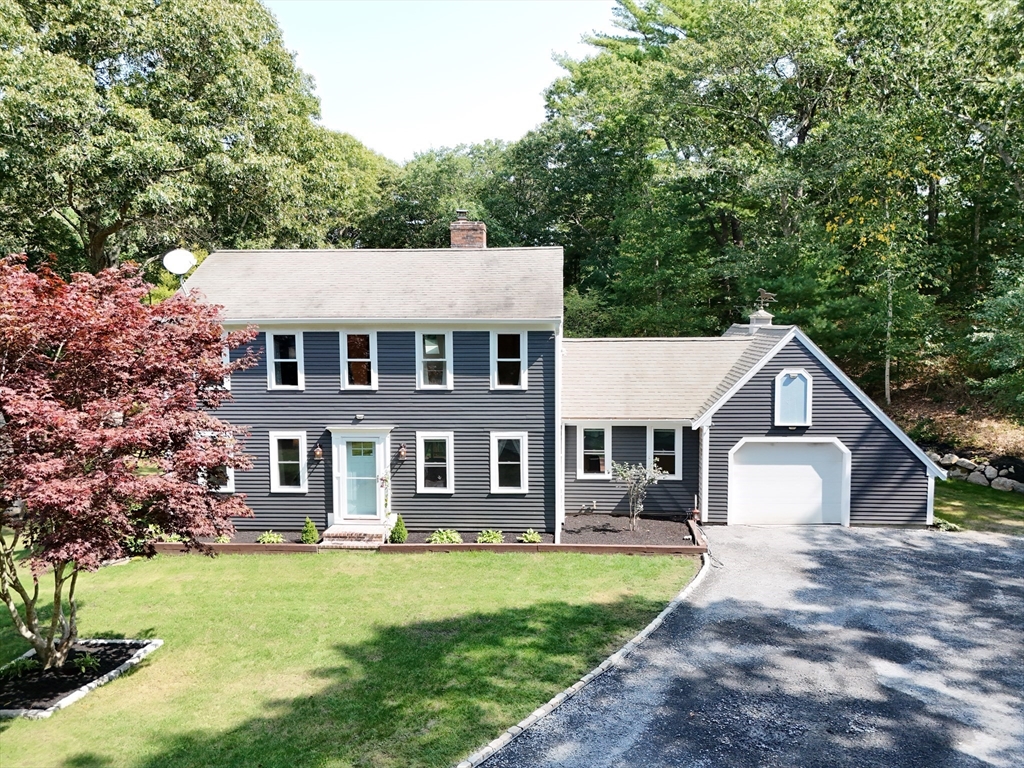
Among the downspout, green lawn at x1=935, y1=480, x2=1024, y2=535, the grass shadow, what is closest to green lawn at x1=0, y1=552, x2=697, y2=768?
the grass shadow

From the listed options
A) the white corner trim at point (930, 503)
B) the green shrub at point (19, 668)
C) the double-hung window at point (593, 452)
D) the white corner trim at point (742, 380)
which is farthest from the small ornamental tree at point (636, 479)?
the green shrub at point (19, 668)

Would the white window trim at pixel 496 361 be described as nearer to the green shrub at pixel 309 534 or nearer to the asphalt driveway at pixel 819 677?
the green shrub at pixel 309 534

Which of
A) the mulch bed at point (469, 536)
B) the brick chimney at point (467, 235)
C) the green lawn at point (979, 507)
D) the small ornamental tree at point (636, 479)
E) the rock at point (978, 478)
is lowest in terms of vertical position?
the mulch bed at point (469, 536)

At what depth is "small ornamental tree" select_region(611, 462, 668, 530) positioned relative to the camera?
55.2 ft

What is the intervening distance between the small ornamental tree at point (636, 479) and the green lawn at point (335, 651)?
2382 millimetres

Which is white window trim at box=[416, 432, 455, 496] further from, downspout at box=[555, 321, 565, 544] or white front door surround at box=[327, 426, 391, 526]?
downspout at box=[555, 321, 565, 544]

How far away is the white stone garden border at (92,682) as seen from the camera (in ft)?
28.4

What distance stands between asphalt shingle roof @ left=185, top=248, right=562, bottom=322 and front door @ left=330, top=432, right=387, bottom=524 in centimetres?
333

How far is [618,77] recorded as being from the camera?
35.4m

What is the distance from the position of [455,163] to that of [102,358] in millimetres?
36216

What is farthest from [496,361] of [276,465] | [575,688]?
[575,688]

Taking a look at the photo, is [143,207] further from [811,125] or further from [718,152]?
[811,125]

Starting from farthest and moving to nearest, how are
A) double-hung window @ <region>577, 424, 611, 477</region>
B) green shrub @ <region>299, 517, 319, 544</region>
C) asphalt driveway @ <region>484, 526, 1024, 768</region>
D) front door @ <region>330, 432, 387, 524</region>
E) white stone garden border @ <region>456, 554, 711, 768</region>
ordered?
1. double-hung window @ <region>577, 424, 611, 477</region>
2. front door @ <region>330, 432, 387, 524</region>
3. green shrub @ <region>299, 517, 319, 544</region>
4. asphalt driveway @ <region>484, 526, 1024, 768</region>
5. white stone garden border @ <region>456, 554, 711, 768</region>

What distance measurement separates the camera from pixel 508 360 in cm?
1658
